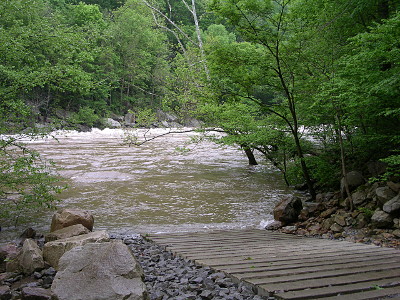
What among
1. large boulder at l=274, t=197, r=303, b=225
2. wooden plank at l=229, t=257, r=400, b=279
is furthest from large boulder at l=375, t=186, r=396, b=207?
wooden plank at l=229, t=257, r=400, b=279

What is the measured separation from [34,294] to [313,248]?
→ 148 inches

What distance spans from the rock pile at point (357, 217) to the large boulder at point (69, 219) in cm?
421

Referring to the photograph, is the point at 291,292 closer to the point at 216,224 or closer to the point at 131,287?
the point at 131,287

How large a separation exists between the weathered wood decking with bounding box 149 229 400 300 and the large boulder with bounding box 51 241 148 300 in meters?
1.06

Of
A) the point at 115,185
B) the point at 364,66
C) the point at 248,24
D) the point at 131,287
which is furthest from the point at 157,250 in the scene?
the point at 115,185

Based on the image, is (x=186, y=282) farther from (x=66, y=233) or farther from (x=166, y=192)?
(x=166, y=192)

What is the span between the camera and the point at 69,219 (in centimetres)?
698

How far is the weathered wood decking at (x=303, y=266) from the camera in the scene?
299cm

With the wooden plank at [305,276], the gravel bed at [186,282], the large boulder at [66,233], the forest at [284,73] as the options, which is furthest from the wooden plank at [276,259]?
the large boulder at [66,233]

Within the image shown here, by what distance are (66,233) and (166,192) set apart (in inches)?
237

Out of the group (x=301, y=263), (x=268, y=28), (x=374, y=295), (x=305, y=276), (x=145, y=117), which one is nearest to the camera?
(x=374, y=295)

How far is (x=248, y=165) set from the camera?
61.8 feet

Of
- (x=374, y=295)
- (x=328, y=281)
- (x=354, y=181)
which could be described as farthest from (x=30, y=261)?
(x=354, y=181)

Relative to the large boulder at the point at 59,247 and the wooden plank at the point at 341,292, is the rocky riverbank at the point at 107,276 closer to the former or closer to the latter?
the large boulder at the point at 59,247
